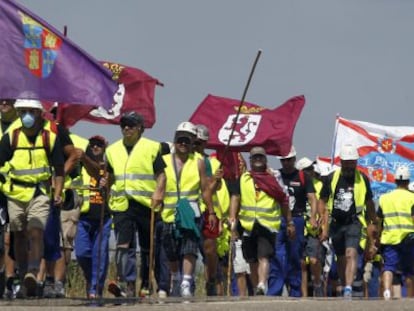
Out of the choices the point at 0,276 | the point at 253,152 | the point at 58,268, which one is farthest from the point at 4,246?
the point at 253,152

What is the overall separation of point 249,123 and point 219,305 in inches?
411

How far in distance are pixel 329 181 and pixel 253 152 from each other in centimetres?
→ 106

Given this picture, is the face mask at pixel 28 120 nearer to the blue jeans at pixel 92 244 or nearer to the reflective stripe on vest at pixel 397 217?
the blue jeans at pixel 92 244

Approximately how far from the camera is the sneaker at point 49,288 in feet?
78.3

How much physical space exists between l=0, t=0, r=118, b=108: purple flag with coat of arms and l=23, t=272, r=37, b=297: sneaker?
6.18 ft

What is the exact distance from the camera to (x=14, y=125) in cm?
2291

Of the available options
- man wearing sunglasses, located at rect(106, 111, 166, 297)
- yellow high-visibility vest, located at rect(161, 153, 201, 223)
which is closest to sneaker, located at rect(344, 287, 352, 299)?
yellow high-visibility vest, located at rect(161, 153, 201, 223)

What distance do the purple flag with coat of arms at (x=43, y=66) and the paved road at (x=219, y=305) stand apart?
6.93 feet

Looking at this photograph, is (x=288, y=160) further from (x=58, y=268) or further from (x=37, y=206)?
(x=37, y=206)

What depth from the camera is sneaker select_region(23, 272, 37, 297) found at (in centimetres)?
2208

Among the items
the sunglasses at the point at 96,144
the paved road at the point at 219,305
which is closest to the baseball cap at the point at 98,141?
the sunglasses at the point at 96,144

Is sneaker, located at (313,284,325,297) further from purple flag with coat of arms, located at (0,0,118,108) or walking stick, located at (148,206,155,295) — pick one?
purple flag with coat of arms, located at (0,0,118,108)

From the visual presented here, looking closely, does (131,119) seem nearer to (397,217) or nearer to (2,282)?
(2,282)

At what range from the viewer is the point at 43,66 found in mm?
21922
